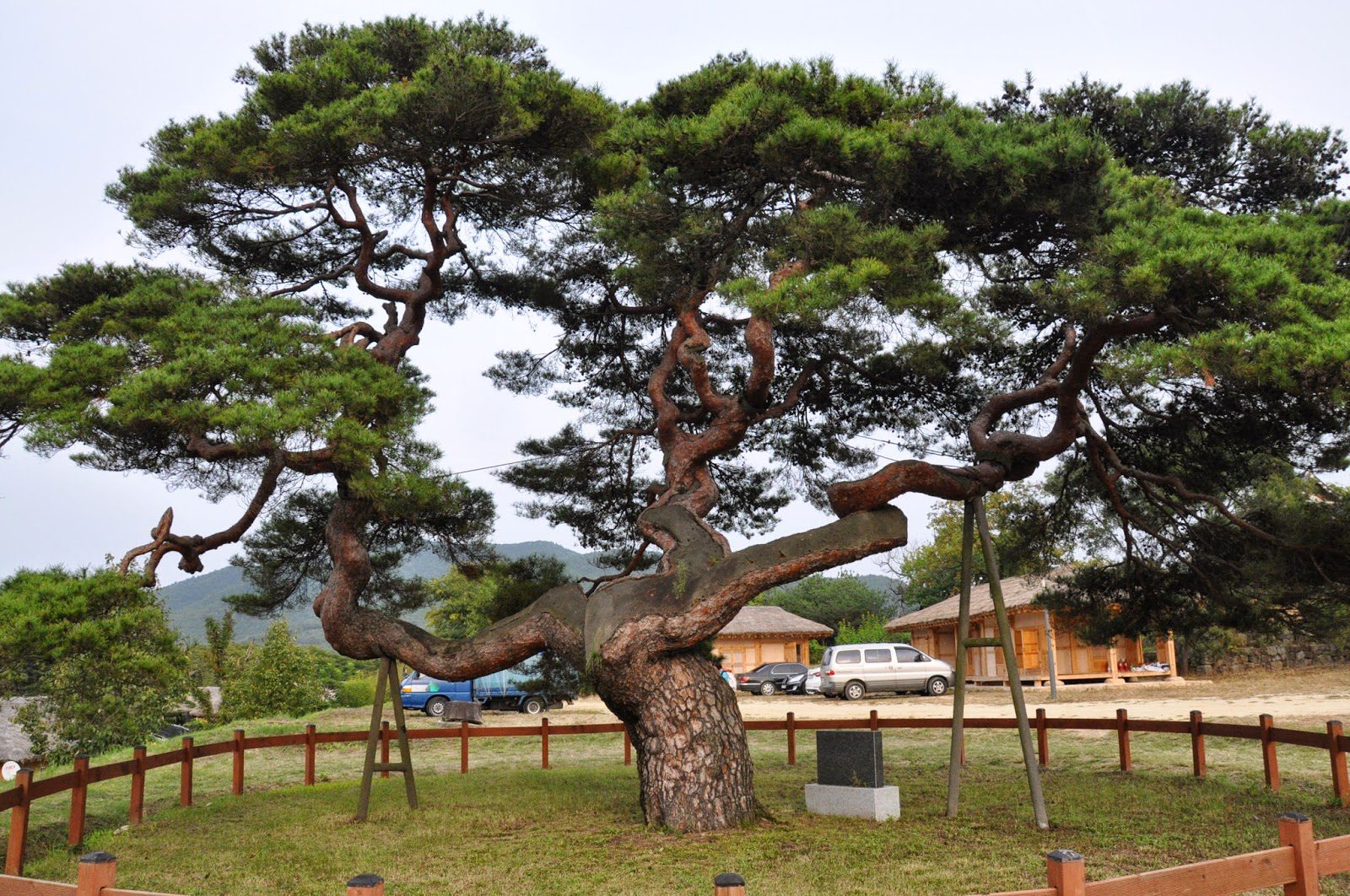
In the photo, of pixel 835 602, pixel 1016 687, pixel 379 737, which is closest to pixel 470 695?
pixel 379 737

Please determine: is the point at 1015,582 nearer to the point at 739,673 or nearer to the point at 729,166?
the point at 739,673

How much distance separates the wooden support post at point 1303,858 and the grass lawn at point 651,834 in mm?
2569

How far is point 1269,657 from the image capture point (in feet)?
103

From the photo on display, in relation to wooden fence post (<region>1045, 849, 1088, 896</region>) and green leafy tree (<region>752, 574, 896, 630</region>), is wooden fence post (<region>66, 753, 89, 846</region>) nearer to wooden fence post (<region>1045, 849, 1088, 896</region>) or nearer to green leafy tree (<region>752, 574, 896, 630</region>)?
wooden fence post (<region>1045, 849, 1088, 896</region>)

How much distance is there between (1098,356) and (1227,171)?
2.18 m

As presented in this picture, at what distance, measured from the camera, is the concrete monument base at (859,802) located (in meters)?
9.05

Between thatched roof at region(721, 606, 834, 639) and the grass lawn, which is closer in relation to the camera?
the grass lawn

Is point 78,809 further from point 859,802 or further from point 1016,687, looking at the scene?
point 1016,687

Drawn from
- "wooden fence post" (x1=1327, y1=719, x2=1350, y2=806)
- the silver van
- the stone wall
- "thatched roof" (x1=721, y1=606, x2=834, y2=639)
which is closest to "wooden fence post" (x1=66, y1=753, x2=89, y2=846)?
"wooden fence post" (x1=1327, y1=719, x2=1350, y2=806)

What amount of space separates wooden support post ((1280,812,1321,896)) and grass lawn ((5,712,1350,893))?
8.43 ft

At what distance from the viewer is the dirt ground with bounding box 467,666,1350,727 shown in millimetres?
19688

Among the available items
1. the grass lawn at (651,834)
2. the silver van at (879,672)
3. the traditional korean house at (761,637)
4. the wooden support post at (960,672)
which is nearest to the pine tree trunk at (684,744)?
the grass lawn at (651,834)

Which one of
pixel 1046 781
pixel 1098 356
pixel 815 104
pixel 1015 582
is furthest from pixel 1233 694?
pixel 815 104

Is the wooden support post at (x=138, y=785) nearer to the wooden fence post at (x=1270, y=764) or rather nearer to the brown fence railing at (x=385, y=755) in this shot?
the brown fence railing at (x=385, y=755)
